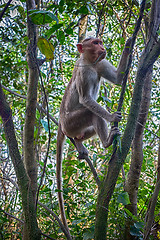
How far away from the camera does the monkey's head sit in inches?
169

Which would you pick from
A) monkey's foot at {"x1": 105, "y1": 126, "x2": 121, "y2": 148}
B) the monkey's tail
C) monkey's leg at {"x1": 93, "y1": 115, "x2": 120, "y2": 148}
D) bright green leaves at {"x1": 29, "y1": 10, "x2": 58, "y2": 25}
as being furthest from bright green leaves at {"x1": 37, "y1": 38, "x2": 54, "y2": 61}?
the monkey's tail

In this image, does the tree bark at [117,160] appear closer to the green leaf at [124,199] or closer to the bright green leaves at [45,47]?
the green leaf at [124,199]

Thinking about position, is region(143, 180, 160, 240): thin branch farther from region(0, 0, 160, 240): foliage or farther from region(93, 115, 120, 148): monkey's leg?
region(93, 115, 120, 148): monkey's leg

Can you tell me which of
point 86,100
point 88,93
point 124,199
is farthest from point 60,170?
point 124,199

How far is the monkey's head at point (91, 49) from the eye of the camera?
4.29m

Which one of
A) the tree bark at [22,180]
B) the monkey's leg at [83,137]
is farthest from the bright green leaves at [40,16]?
the monkey's leg at [83,137]

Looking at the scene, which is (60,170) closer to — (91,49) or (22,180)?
(22,180)

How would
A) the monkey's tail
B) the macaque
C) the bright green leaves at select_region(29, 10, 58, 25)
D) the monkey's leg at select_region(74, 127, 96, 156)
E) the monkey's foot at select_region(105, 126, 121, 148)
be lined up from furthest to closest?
the monkey's leg at select_region(74, 127, 96, 156)
the macaque
the monkey's tail
the monkey's foot at select_region(105, 126, 121, 148)
the bright green leaves at select_region(29, 10, 58, 25)

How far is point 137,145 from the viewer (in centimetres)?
389

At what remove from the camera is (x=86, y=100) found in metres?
4.14

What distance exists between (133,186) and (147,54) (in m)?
2.00

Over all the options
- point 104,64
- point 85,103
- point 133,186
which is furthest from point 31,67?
point 133,186

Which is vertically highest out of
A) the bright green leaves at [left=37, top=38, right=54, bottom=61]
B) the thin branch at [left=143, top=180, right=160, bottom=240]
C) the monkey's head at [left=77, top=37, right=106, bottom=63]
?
the monkey's head at [left=77, top=37, right=106, bottom=63]

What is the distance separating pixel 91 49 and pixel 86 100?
3.15 feet
